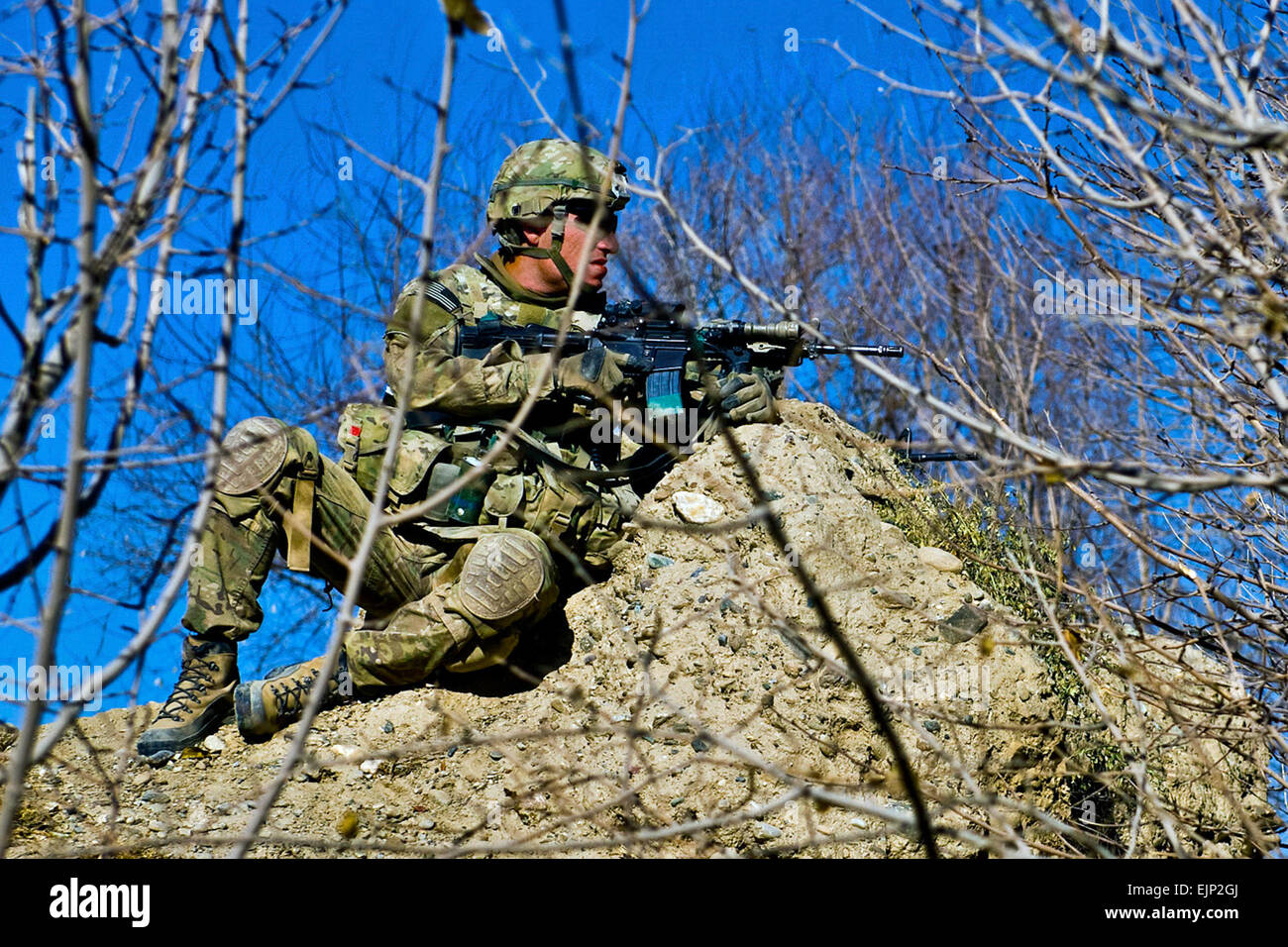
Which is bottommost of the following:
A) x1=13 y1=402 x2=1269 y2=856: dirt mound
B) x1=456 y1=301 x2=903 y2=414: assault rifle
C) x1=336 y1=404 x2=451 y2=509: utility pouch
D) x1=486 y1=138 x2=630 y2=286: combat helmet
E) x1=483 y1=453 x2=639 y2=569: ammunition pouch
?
x1=13 y1=402 x2=1269 y2=856: dirt mound

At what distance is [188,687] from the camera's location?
5.26 metres

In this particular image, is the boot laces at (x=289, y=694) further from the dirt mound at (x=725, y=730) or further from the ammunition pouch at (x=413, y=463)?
the ammunition pouch at (x=413, y=463)

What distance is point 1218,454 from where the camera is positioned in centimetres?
Answer: 427

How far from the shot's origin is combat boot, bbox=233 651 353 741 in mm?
5238

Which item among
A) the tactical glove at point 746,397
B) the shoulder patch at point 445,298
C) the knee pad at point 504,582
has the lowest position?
the knee pad at point 504,582

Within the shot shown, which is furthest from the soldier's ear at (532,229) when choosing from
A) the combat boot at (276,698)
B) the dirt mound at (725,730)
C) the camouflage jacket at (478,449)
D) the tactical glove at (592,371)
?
the combat boot at (276,698)

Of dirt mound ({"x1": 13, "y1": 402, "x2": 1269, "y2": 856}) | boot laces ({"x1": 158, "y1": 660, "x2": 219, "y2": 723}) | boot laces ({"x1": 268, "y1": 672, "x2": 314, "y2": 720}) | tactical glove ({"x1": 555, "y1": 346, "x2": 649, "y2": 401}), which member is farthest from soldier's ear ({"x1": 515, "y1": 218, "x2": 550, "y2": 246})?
boot laces ({"x1": 158, "y1": 660, "x2": 219, "y2": 723})

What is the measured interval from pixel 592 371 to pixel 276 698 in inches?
73.7

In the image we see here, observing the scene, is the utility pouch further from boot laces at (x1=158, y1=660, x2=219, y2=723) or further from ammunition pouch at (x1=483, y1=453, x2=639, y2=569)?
boot laces at (x1=158, y1=660, x2=219, y2=723)

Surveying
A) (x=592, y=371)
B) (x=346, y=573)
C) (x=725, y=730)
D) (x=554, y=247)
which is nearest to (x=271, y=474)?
(x=346, y=573)

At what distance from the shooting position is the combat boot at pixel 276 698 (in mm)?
5238

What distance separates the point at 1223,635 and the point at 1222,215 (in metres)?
Result: 1.42

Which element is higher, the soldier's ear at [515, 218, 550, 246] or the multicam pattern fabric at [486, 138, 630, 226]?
the multicam pattern fabric at [486, 138, 630, 226]
